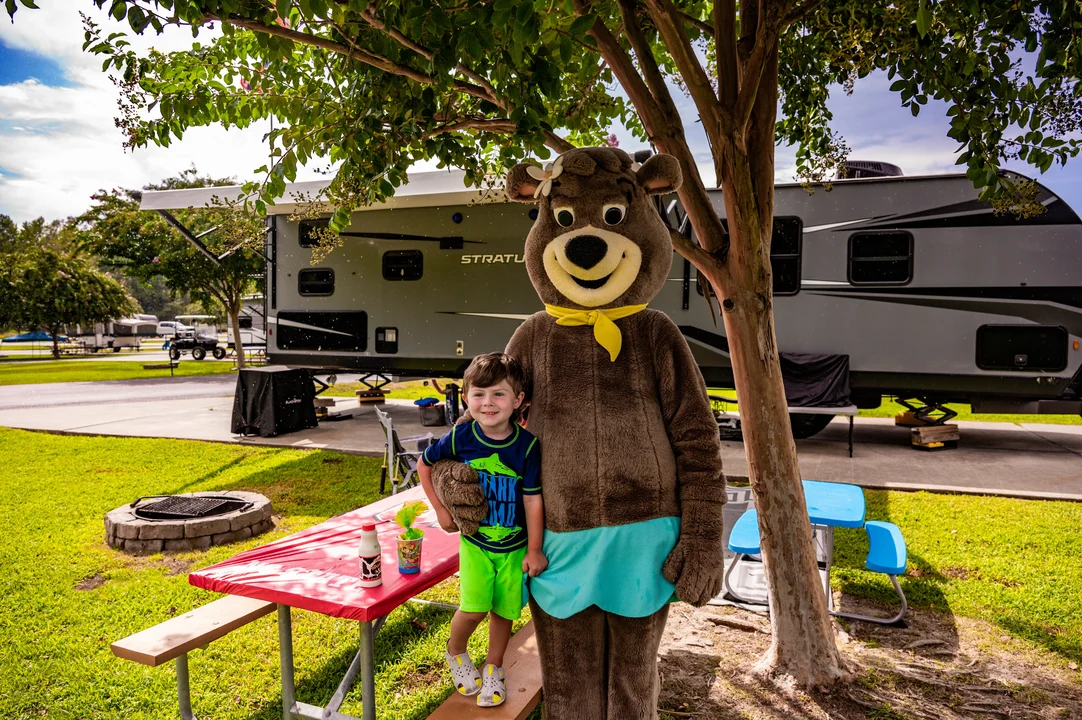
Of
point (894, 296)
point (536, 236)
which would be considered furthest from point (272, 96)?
point (894, 296)

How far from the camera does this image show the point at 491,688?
8.38ft

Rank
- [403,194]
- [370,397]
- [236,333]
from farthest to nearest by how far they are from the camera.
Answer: [236,333], [370,397], [403,194]

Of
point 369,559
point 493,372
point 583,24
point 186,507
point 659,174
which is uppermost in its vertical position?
point 583,24

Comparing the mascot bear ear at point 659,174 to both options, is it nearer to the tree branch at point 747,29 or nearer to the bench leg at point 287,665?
the tree branch at point 747,29

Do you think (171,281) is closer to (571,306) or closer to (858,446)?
(858,446)

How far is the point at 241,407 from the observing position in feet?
33.1

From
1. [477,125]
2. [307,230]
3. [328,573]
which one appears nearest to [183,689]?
[328,573]

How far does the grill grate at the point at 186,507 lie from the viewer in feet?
18.2

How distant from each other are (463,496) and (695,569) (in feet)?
2.67

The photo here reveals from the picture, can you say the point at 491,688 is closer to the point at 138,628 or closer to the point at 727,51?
the point at 138,628

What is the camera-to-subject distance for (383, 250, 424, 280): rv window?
10656mm

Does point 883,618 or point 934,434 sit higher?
point 934,434

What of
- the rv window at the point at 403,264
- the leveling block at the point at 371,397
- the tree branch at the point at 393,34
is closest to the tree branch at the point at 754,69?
the tree branch at the point at 393,34

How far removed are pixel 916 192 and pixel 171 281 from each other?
22.6m
